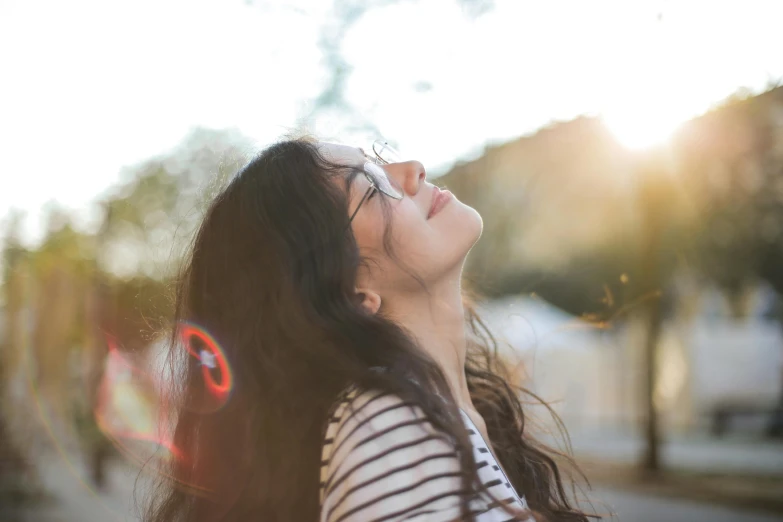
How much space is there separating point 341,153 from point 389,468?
1027 millimetres

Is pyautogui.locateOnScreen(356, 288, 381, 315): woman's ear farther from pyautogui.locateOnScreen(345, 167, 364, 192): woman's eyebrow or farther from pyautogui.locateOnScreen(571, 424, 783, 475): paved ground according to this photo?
pyautogui.locateOnScreen(571, 424, 783, 475): paved ground

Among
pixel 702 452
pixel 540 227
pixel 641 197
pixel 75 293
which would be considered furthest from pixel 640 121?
pixel 75 293

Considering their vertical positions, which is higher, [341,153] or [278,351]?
[341,153]

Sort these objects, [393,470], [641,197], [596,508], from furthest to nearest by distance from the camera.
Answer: [641,197] < [596,508] < [393,470]

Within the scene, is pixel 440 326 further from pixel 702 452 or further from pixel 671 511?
pixel 702 452

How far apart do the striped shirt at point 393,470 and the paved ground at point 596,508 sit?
211 inches

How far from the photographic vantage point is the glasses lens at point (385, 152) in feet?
7.55

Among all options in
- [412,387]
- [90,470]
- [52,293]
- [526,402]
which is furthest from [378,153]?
[52,293]

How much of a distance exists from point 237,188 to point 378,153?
0.49 m

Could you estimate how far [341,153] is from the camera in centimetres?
213

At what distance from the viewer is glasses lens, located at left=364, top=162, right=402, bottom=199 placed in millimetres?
2033

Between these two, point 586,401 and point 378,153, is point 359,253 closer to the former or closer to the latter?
point 378,153

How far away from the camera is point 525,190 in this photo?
43.8 feet

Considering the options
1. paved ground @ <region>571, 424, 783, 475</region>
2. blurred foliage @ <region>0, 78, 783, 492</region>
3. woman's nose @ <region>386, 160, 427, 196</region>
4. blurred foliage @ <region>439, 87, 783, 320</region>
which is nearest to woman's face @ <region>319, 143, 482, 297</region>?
woman's nose @ <region>386, 160, 427, 196</region>
